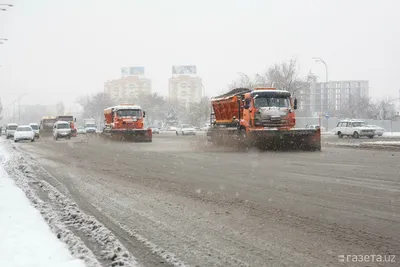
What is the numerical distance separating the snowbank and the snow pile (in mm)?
124

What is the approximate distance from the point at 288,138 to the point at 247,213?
15.5 metres

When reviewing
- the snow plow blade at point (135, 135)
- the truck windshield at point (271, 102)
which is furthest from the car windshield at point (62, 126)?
the truck windshield at point (271, 102)

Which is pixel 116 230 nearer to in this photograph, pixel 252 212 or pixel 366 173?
pixel 252 212

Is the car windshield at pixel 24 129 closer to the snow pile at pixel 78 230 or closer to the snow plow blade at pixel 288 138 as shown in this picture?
the snow plow blade at pixel 288 138

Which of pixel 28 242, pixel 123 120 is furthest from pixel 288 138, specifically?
pixel 123 120

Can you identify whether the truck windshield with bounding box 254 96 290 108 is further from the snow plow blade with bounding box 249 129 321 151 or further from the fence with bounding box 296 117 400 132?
the fence with bounding box 296 117 400 132

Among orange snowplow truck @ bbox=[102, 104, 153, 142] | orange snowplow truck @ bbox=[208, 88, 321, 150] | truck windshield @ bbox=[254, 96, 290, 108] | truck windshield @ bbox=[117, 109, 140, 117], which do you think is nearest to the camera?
orange snowplow truck @ bbox=[208, 88, 321, 150]

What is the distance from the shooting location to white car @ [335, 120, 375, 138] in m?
41.7

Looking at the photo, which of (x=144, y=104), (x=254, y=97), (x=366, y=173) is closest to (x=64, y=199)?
(x=366, y=173)

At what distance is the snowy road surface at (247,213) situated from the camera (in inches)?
189

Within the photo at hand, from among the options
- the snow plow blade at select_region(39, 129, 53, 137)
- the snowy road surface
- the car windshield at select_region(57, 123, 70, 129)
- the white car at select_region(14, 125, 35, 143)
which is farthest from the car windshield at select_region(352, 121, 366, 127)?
the snow plow blade at select_region(39, 129, 53, 137)

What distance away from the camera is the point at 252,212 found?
687cm

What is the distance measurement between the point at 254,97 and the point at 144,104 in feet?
394

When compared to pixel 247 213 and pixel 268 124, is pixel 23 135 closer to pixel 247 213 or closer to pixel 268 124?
pixel 268 124
